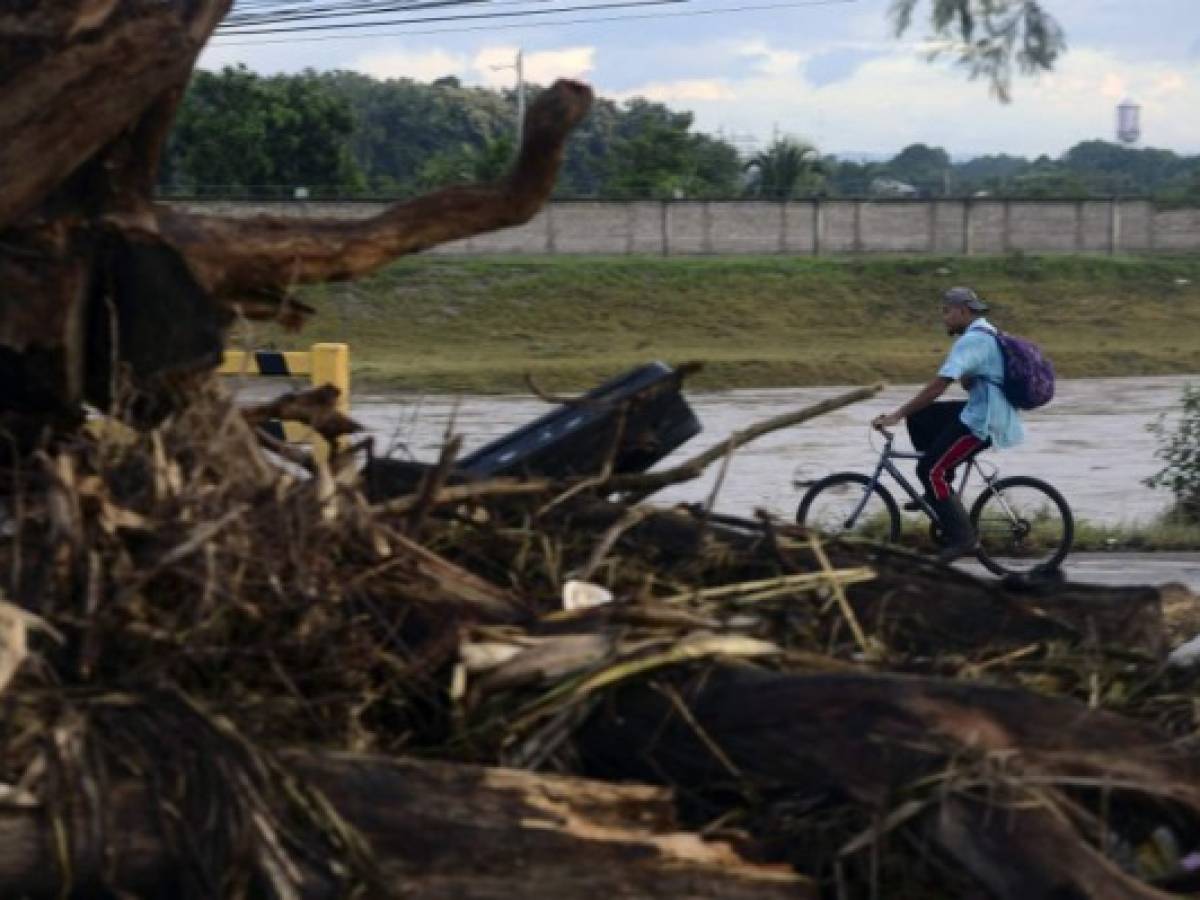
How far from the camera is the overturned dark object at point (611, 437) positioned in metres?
4.82

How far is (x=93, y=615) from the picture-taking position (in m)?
3.56

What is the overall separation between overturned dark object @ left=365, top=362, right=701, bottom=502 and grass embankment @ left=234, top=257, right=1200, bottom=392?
2475cm

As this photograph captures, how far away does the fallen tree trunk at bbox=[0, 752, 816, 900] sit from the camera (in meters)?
3.41

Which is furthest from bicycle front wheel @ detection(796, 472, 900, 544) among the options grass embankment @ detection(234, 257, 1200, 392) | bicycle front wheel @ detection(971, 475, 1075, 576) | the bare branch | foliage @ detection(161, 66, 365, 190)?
foliage @ detection(161, 66, 365, 190)

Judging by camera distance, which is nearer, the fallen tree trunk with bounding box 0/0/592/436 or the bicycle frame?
the fallen tree trunk with bounding box 0/0/592/436

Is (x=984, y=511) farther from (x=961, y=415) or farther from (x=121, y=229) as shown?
(x=121, y=229)

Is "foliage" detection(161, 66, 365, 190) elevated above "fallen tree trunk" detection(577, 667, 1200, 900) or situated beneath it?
elevated above

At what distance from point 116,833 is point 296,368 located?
8.80 meters

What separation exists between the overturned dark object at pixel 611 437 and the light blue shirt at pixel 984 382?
23.3ft

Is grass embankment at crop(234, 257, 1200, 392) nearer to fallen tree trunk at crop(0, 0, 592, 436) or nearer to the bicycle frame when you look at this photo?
the bicycle frame

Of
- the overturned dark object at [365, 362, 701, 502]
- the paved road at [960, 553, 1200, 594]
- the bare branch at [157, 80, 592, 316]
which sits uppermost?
the bare branch at [157, 80, 592, 316]

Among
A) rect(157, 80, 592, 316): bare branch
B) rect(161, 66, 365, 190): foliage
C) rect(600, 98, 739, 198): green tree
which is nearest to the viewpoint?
rect(157, 80, 592, 316): bare branch

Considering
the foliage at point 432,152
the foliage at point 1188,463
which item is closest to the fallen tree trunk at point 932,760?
the foliage at point 1188,463

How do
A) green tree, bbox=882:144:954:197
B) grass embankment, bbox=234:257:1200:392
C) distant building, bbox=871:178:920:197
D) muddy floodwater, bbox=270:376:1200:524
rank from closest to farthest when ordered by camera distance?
muddy floodwater, bbox=270:376:1200:524, grass embankment, bbox=234:257:1200:392, distant building, bbox=871:178:920:197, green tree, bbox=882:144:954:197
